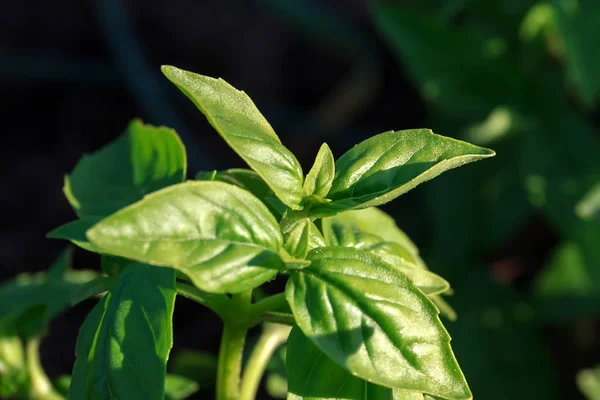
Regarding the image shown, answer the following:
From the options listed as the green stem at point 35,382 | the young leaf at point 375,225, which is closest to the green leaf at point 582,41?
the young leaf at point 375,225

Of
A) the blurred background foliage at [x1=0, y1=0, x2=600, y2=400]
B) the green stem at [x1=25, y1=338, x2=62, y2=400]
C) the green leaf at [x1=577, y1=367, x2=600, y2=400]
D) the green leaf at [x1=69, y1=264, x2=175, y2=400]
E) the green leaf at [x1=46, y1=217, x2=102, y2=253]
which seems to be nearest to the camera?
the green leaf at [x1=69, y1=264, x2=175, y2=400]

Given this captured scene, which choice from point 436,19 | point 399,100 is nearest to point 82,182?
point 436,19

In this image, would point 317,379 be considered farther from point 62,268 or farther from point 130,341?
point 62,268

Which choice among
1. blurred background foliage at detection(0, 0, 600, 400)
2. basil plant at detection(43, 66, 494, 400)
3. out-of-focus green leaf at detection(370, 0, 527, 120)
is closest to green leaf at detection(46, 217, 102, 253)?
basil plant at detection(43, 66, 494, 400)

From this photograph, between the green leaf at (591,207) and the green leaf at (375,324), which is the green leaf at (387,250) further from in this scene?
the green leaf at (591,207)

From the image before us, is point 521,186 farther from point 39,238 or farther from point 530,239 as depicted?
point 39,238

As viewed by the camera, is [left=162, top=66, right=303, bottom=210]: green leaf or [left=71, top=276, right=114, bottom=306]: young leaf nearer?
[left=162, top=66, right=303, bottom=210]: green leaf

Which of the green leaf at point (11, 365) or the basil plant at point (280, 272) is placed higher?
the basil plant at point (280, 272)

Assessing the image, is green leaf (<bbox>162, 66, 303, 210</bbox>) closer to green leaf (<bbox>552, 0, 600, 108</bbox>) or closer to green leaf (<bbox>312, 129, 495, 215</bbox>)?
green leaf (<bbox>312, 129, 495, 215</bbox>)
